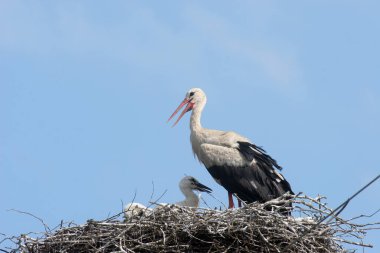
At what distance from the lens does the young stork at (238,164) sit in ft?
33.6

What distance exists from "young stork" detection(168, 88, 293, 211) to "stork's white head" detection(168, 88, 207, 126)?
199 millimetres

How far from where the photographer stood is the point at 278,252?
7895 mm

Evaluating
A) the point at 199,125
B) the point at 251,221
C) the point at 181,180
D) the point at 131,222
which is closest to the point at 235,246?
the point at 251,221

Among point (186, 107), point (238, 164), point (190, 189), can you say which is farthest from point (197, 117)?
point (190, 189)

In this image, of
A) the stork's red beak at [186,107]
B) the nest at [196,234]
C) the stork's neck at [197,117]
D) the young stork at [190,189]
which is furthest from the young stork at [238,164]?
the nest at [196,234]

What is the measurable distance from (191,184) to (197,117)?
1.32 meters

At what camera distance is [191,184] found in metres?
10.2

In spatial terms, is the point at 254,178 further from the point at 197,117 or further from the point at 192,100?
the point at 192,100

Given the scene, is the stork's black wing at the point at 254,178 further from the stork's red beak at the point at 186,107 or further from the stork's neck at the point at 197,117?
the stork's red beak at the point at 186,107

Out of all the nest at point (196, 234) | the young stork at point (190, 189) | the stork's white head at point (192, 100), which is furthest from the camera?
the stork's white head at point (192, 100)

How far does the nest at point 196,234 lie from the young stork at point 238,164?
6.51ft

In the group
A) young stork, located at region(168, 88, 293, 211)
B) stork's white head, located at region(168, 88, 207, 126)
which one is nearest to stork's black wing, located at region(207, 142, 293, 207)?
young stork, located at region(168, 88, 293, 211)

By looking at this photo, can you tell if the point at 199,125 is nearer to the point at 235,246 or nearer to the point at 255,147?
the point at 255,147

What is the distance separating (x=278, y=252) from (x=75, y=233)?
5.44 ft
